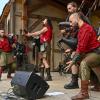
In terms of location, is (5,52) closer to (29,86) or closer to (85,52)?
(29,86)

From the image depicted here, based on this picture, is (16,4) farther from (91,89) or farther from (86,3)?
(91,89)

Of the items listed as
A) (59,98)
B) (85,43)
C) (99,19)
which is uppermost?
(99,19)

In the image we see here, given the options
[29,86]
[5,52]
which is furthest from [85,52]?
[5,52]

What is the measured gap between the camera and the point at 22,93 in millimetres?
6000

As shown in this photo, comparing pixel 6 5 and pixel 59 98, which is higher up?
pixel 6 5

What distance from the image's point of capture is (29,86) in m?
5.88

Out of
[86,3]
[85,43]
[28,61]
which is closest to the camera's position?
[85,43]

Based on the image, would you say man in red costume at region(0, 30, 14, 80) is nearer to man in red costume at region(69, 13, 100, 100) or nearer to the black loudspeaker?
the black loudspeaker

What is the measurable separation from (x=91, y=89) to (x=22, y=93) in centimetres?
127

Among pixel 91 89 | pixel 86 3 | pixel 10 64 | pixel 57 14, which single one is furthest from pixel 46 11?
pixel 91 89

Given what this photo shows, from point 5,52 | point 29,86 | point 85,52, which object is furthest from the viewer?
point 5,52

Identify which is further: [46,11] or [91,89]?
[46,11]

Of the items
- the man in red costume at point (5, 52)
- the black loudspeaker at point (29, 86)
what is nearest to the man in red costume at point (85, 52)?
the black loudspeaker at point (29, 86)

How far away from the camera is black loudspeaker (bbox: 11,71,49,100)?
19.2 feet
